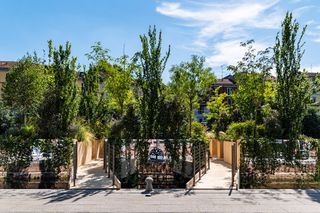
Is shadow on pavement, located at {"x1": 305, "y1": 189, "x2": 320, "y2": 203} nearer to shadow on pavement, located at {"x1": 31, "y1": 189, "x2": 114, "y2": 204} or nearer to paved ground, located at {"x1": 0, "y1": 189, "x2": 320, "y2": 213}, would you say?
paved ground, located at {"x1": 0, "y1": 189, "x2": 320, "y2": 213}

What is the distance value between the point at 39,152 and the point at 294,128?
384 inches

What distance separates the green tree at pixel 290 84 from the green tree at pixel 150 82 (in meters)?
4.77

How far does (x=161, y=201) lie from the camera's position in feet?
29.8

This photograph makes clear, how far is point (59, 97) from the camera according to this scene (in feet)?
46.4

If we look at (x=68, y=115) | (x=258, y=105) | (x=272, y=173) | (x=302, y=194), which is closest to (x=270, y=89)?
(x=258, y=105)

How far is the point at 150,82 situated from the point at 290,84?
570cm

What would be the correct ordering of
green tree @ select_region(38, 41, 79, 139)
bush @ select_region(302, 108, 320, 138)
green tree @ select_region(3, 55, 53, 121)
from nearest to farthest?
green tree @ select_region(38, 41, 79, 139)
green tree @ select_region(3, 55, 53, 121)
bush @ select_region(302, 108, 320, 138)

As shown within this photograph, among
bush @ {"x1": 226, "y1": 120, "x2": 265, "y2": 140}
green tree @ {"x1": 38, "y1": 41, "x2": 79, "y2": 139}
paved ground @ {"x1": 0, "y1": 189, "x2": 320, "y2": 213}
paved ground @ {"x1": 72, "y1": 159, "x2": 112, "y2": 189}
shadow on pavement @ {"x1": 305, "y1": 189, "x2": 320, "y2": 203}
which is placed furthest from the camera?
bush @ {"x1": 226, "y1": 120, "x2": 265, "y2": 140}

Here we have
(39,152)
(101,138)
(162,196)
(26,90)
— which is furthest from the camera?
(26,90)

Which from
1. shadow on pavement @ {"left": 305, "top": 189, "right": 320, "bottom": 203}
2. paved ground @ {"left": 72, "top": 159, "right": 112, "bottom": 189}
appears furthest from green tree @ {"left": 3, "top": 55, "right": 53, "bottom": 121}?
shadow on pavement @ {"left": 305, "top": 189, "right": 320, "bottom": 203}

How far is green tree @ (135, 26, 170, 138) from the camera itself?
13492mm

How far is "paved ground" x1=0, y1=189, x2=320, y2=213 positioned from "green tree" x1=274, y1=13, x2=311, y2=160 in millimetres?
3619

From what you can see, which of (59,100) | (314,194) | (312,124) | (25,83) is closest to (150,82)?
(59,100)

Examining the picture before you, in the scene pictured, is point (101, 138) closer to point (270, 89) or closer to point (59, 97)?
point (59, 97)
